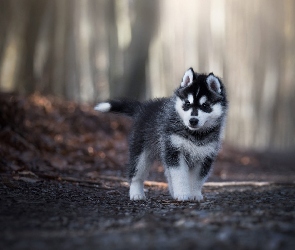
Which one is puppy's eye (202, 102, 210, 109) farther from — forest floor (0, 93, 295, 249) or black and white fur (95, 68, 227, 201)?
forest floor (0, 93, 295, 249)

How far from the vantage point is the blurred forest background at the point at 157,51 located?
16.1 meters

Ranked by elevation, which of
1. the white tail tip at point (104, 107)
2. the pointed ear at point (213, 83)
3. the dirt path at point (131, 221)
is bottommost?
the dirt path at point (131, 221)

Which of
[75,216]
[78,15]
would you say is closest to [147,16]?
[78,15]

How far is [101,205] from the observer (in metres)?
5.39

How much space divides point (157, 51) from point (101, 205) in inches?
643

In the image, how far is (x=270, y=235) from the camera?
3.49m

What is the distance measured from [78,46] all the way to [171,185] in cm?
1184

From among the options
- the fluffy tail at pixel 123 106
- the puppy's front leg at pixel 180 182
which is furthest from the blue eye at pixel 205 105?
the fluffy tail at pixel 123 106

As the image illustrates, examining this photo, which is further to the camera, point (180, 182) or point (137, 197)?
point (137, 197)

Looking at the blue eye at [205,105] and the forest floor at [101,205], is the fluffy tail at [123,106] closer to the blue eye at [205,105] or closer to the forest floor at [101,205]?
the forest floor at [101,205]

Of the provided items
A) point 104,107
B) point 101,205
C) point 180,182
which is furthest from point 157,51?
point 101,205

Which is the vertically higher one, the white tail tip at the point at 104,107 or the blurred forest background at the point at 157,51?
the blurred forest background at the point at 157,51

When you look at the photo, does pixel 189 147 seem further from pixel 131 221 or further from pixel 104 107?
pixel 131 221

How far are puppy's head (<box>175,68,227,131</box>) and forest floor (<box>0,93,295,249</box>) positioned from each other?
2.91ft
